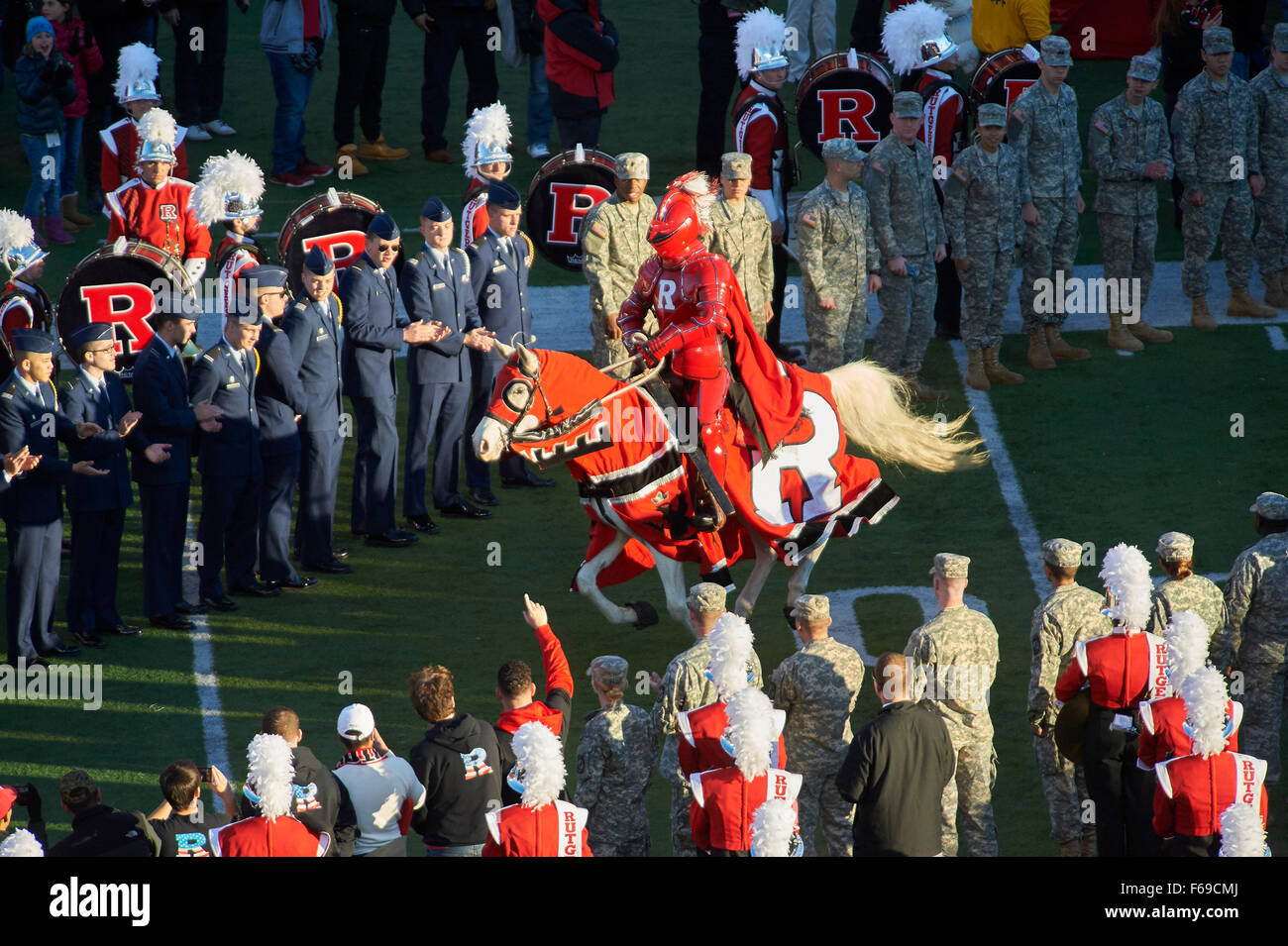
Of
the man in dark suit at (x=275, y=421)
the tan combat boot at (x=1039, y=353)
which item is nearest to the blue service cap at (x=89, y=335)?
the man in dark suit at (x=275, y=421)

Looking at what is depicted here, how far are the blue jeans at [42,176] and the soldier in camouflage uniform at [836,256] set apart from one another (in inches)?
274

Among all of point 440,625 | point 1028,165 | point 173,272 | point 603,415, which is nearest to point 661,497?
point 603,415

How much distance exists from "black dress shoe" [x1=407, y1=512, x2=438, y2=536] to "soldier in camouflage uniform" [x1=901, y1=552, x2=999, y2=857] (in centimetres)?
461

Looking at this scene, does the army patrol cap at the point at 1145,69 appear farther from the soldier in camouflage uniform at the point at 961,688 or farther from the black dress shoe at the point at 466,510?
the soldier in camouflage uniform at the point at 961,688

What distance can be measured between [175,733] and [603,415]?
2.78 meters

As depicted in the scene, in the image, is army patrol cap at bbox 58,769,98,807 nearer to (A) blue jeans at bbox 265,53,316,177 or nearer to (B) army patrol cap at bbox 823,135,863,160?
(B) army patrol cap at bbox 823,135,863,160

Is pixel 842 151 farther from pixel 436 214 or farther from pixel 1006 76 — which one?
pixel 1006 76

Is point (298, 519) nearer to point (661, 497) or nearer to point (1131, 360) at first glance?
point (661, 497)

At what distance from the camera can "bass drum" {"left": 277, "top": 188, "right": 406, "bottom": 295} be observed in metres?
12.4

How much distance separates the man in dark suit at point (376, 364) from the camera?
11195 millimetres

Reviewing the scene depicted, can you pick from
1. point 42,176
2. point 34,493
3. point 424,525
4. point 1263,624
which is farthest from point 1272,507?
point 42,176

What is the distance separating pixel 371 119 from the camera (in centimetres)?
1758

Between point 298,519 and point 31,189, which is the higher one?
point 31,189

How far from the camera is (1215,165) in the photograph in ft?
45.9
